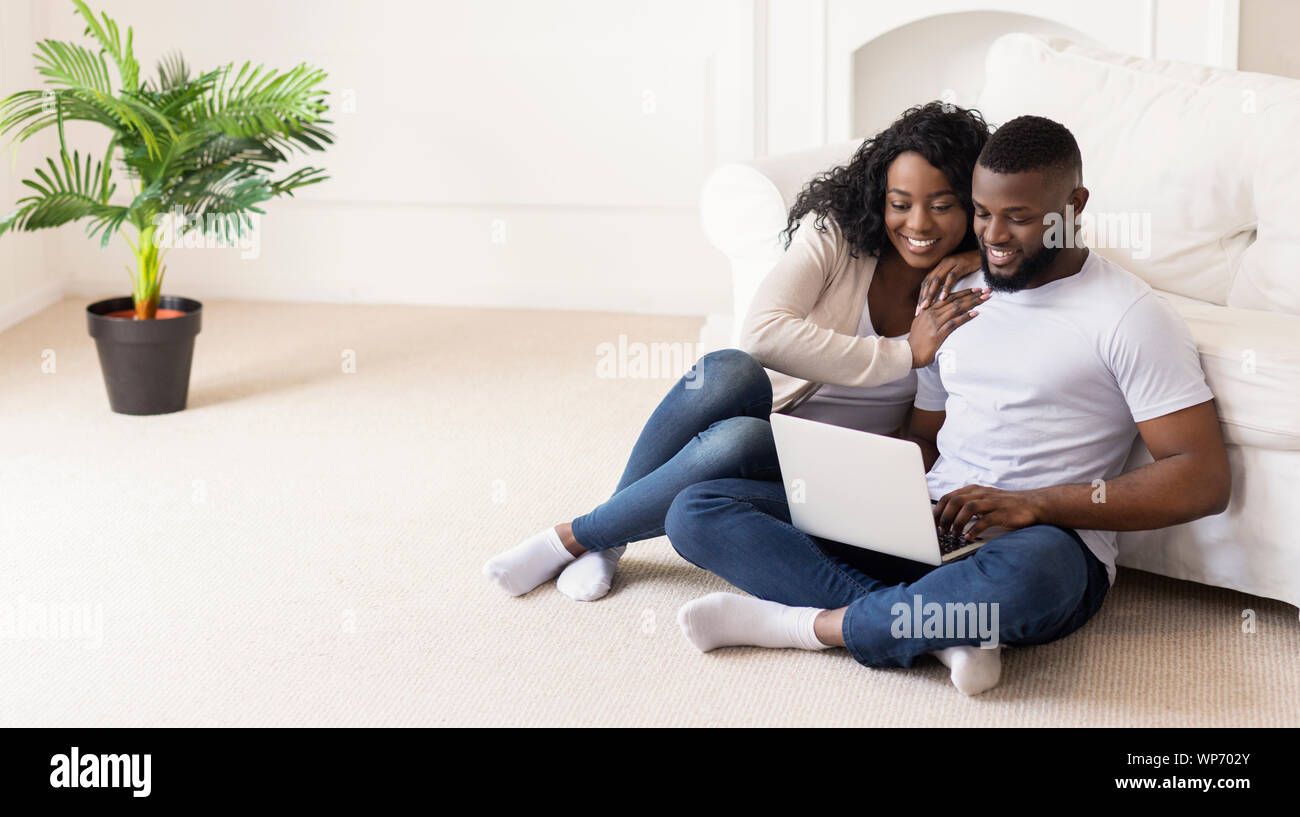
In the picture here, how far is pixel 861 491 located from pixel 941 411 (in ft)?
0.99

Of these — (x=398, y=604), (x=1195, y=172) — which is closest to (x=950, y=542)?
(x=398, y=604)

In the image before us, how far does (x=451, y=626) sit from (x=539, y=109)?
7.33 feet

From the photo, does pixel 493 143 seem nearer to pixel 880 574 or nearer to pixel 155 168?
pixel 155 168

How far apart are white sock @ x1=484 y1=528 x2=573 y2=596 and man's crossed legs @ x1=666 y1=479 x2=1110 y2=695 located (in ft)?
0.74

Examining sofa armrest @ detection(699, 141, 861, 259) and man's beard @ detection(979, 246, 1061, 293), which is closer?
man's beard @ detection(979, 246, 1061, 293)

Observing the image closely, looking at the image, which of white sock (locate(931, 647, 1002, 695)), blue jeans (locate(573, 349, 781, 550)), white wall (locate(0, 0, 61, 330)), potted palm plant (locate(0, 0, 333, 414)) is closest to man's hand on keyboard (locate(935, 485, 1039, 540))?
white sock (locate(931, 647, 1002, 695))

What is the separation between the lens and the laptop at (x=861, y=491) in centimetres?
170

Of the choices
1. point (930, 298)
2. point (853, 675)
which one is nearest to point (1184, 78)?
point (930, 298)

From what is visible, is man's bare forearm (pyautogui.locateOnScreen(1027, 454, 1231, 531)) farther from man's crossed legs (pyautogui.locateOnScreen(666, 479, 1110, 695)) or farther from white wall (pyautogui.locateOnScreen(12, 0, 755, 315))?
white wall (pyautogui.locateOnScreen(12, 0, 755, 315))

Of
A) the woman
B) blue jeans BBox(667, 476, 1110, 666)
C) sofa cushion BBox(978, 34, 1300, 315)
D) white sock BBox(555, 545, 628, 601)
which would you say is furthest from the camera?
sofa cushion BBox(978, 34, 1300, 315)

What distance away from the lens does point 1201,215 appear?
2.30 m

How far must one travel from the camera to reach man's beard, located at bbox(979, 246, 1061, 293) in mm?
1756

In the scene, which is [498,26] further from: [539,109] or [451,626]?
[451,626]
